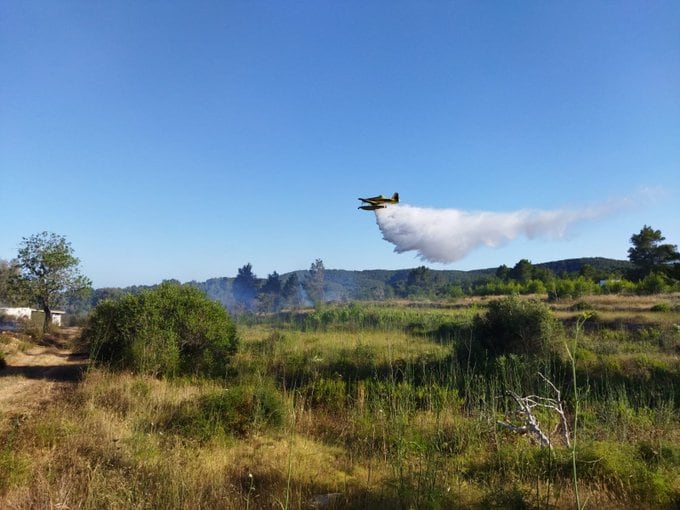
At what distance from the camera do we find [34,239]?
20.2 meters

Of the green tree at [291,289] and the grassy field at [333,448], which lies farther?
the green tree at [291,289]

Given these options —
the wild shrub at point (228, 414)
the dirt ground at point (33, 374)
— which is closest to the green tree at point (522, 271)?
the dirt ground at point (33, 374)

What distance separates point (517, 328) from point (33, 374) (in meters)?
12.5

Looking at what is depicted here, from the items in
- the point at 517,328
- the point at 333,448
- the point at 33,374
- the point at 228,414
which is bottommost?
the point at 333,448

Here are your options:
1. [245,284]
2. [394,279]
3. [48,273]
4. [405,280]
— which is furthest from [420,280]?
[48,273]

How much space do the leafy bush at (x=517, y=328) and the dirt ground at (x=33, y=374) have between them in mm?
9996

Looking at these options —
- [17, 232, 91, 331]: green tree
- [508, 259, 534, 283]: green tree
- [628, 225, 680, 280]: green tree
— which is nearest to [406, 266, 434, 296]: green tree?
[508, 259, 534, 283]: green tree

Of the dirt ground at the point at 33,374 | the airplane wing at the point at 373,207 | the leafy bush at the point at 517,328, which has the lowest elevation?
the dirt ground at the point at 33,374

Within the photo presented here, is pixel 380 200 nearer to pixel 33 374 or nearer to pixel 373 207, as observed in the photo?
pixel 373 207

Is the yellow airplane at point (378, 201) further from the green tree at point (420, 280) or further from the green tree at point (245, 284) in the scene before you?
the green tree at point (245, 284)

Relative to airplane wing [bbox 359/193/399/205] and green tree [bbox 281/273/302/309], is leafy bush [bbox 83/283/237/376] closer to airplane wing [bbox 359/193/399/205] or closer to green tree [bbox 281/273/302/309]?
airplane wing [bbox 359/193/399/205]

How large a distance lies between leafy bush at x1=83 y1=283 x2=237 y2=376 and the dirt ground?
3.24 ft

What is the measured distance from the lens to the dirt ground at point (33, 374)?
7.65 metres

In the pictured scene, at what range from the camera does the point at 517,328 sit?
11.6 m
